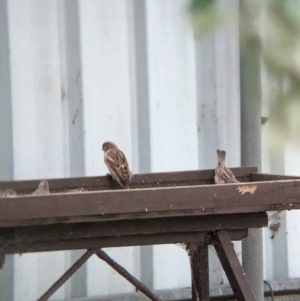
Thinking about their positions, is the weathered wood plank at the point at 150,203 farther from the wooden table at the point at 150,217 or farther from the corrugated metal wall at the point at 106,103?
the corrugated metal wall at the point at 106,103

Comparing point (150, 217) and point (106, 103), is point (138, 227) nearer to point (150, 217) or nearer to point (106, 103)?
point (150, 217)

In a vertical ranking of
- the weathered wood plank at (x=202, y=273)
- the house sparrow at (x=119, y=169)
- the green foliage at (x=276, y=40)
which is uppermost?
the green foliage at (x=276, y=40)

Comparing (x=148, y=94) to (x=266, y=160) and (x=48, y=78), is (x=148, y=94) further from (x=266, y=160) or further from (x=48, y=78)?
(x=266, y=160)

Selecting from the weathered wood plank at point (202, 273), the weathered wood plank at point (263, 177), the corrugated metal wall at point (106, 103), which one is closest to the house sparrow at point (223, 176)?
the weathered wood plank at point (263, 177)

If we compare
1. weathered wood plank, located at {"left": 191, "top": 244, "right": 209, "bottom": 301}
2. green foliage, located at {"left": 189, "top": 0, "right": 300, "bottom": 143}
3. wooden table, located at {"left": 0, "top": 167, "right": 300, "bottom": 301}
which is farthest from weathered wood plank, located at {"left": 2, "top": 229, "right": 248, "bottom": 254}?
green foliage, located at {"left": 189, "top": 0, "right": 300, "bottom": 143}

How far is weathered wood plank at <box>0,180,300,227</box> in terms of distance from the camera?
3.79 feet

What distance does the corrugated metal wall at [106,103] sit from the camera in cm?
220

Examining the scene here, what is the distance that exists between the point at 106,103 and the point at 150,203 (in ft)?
3.84

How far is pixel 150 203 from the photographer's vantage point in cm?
123

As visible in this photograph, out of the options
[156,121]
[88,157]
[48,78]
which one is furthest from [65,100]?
[156,121]

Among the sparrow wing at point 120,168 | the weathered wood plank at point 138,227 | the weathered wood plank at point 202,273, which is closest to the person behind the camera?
the weathered wood plank at point 138,227

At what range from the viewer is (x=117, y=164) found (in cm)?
191

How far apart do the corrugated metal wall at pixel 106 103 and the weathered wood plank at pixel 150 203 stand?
106cm

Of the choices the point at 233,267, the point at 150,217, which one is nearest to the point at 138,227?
the point at 150,217
